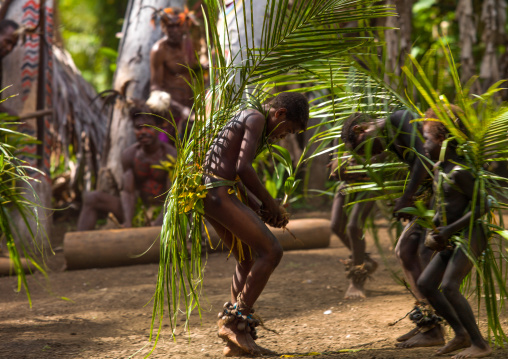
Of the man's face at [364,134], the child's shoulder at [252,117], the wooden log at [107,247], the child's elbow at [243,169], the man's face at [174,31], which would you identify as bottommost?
the wooden log at [107,247]

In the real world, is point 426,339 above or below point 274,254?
below

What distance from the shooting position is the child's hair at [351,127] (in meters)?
3.29

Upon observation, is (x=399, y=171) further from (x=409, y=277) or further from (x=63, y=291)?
(x=63, y=291)

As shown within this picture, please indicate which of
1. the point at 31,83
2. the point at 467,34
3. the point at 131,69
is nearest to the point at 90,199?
the point at 31,83

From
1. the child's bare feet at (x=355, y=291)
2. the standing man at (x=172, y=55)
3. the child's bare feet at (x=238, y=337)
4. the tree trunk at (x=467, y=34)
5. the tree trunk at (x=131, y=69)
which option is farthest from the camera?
the tree trunk at (x=467, y=34)

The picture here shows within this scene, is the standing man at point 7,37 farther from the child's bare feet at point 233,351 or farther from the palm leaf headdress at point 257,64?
the child's bare feet at point 233,351

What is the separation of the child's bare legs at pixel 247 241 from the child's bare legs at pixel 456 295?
2.59 ft

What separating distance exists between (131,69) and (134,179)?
2.20 m

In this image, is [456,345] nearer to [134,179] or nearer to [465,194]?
[465,194]

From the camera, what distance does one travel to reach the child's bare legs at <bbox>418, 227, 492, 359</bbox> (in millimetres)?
2789

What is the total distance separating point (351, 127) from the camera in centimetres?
330

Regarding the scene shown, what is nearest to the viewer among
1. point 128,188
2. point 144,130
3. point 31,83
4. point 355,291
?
point 355,291

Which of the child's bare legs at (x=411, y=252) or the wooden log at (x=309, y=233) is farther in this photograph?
the wooden log at (x=309, y=233)

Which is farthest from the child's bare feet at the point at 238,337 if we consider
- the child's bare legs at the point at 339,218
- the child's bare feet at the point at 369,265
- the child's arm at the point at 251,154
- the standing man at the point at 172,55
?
the standing man at the point at 172,55
